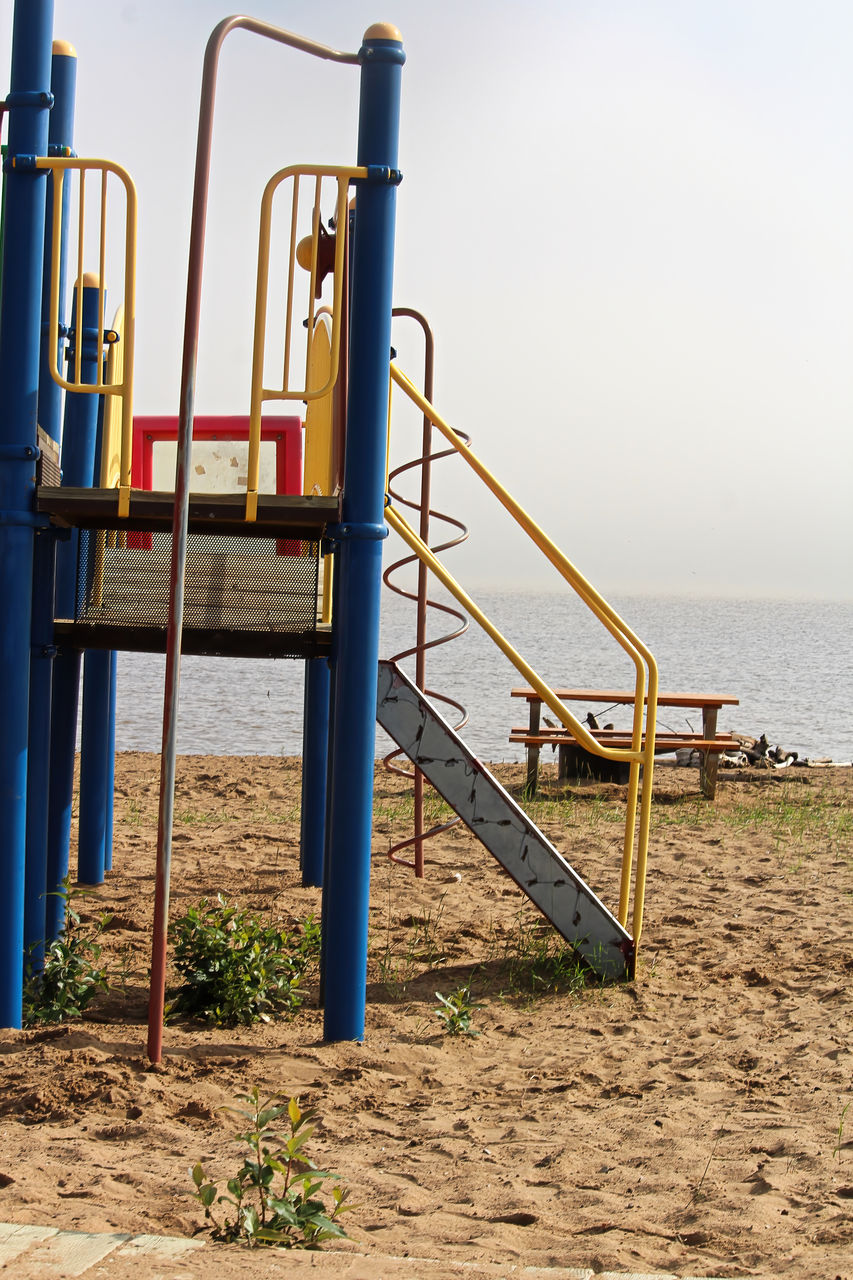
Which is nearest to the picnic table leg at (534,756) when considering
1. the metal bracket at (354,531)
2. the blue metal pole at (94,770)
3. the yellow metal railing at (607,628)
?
the blue metal pole at (94,770)

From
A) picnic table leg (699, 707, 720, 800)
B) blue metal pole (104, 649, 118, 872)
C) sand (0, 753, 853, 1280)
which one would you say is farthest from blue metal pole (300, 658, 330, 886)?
picnic table leg (699, 707, 720, 800)

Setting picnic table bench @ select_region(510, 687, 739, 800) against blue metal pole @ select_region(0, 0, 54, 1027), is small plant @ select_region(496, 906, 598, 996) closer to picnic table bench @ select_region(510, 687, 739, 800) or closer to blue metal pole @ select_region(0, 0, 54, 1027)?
blue metal pole @ select_region(0, 0, 54, 1027)

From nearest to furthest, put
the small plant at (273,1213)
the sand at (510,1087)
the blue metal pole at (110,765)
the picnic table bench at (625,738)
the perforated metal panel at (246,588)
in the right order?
the small plant at (273,1213) < the sand at (510,1087) < the perforated metal panel at (246,588) < the blue metal pole at (110,765) < the picnic table bench at (625,738)

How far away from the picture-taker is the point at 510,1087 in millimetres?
4297

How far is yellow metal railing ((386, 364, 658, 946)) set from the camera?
534 centimetres

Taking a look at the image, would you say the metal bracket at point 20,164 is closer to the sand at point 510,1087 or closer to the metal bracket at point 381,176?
the metal bracket at point 381,176

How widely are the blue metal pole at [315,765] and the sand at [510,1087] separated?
0.83ft

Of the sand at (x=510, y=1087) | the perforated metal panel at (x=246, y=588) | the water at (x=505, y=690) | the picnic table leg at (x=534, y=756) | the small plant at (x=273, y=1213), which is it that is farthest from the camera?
the water at (x=505, y=690)

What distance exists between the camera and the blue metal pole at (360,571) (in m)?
4.45

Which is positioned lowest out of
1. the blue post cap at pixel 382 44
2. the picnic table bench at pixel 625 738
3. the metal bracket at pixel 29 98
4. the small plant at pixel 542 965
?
the small plant at pixel 542 965

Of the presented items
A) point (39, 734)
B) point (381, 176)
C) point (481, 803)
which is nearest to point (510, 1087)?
point (481, 803)

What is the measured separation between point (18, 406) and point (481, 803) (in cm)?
253

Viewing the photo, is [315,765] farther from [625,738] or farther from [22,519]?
[625,738]

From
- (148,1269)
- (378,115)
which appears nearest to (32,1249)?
(148,1269)
